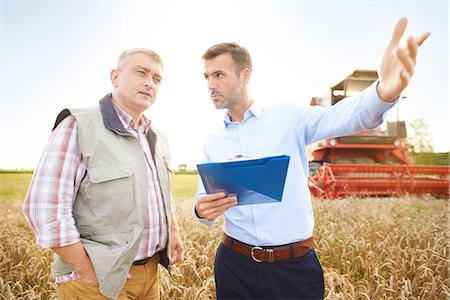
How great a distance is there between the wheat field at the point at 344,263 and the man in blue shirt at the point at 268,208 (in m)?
0.51

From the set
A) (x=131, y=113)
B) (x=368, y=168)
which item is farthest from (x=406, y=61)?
(x=368, y=168)

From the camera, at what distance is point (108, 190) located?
1.77 m

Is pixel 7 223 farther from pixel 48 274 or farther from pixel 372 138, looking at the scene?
pixel 372 138

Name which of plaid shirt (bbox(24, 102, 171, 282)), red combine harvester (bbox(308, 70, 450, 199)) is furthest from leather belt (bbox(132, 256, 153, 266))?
red combine harvester (bbox(308, 70, 450, 199))

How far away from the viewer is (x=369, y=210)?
6.28 metres

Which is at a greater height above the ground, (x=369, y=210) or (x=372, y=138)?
(x=372, y=138)

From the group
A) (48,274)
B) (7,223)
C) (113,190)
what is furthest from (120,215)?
(7,223)

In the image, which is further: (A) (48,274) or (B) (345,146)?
(B) (345,146)

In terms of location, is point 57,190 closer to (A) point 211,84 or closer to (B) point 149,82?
(B) point 149,82

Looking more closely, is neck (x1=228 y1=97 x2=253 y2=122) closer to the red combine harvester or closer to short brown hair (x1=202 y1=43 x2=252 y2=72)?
short brown hair (x1=202 y1=43 x2=252 y2=72)

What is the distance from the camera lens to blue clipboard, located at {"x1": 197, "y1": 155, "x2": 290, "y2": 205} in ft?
4.63

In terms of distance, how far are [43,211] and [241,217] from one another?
1.12m

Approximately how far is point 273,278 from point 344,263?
70.6 inches

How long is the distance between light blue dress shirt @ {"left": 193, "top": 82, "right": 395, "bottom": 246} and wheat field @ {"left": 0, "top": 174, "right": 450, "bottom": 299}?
2.32ft
